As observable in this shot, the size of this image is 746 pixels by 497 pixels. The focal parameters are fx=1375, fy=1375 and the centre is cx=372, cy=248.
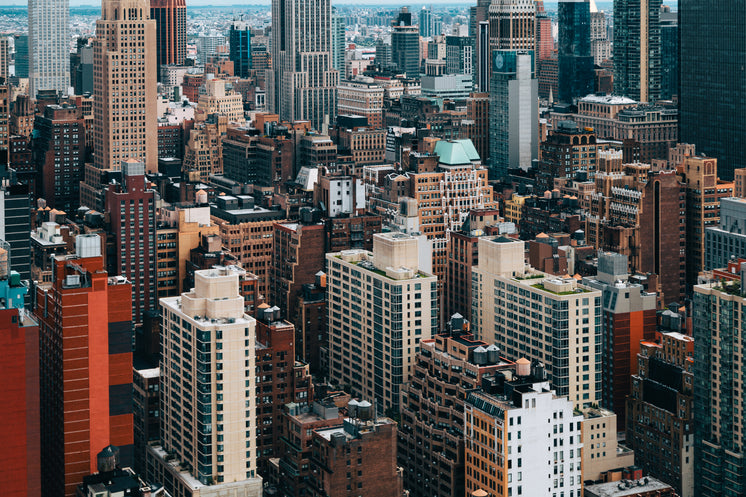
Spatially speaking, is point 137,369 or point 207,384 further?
point 137,369

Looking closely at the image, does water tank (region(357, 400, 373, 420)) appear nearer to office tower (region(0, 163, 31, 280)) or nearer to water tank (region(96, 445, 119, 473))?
water tank (region(96, 445, 119, 473))

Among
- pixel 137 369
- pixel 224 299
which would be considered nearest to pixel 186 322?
pixel 224 299

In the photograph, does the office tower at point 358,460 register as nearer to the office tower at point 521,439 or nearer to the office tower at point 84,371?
the office tower at point 521,439

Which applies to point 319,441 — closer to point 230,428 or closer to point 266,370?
point 230,428

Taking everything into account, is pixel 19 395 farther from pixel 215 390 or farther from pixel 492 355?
pixel 492 355

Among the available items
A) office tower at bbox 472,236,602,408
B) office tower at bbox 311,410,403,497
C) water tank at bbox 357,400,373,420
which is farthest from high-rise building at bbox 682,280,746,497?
water tank at bbox 357,400,373,420
